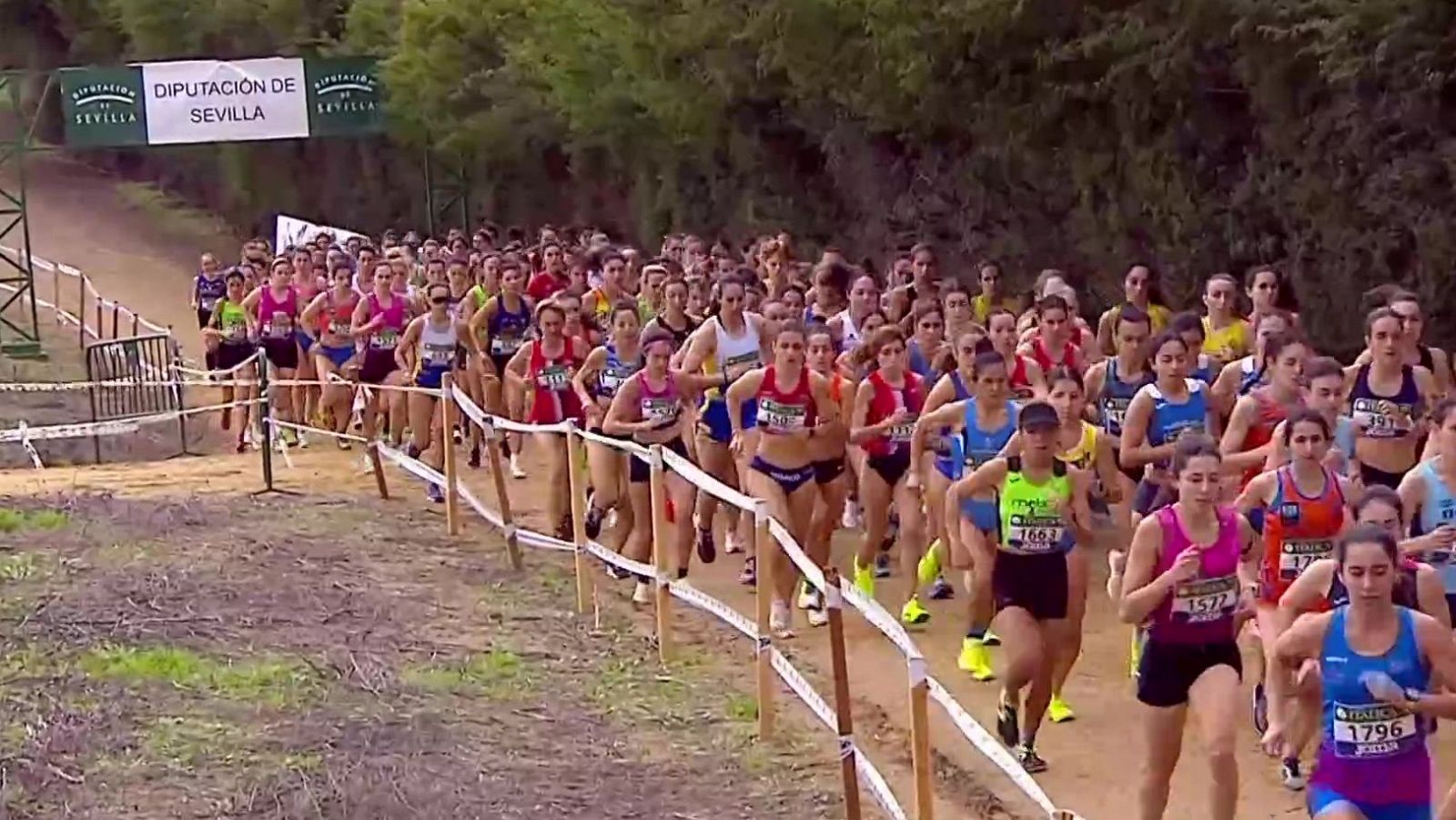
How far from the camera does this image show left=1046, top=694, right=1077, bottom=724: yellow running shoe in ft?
33.0

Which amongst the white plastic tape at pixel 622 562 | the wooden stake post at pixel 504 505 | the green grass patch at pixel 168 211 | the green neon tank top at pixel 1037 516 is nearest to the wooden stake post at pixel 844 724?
the green neon tank top at pixel 1037 516

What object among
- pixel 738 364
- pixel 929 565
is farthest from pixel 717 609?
pixel 738 364

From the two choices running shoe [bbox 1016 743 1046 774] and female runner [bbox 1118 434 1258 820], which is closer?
female runner [bbox 1118 434 1258 820]

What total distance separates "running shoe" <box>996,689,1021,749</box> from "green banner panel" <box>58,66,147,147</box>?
2472 centimetres

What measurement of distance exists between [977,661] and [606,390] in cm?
337

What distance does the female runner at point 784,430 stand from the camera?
37.8ft

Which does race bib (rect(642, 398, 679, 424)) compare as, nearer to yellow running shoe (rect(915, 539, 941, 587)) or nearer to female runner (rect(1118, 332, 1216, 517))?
yellow running shoe (rect(915, 539, 941, 587))

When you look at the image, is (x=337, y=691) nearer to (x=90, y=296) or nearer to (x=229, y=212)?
(x=90, y=296)

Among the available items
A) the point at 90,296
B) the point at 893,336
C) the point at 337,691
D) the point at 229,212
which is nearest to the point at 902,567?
the point at 893,336

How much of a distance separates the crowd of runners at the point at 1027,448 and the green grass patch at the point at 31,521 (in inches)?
109

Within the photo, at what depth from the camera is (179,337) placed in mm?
32875

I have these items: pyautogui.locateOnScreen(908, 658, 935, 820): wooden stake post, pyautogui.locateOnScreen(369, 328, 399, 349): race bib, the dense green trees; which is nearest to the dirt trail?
pyautogui.locateOnScreen(369, 328, 399, 349): race bib

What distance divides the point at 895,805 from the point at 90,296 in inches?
1180

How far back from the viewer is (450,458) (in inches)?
573
